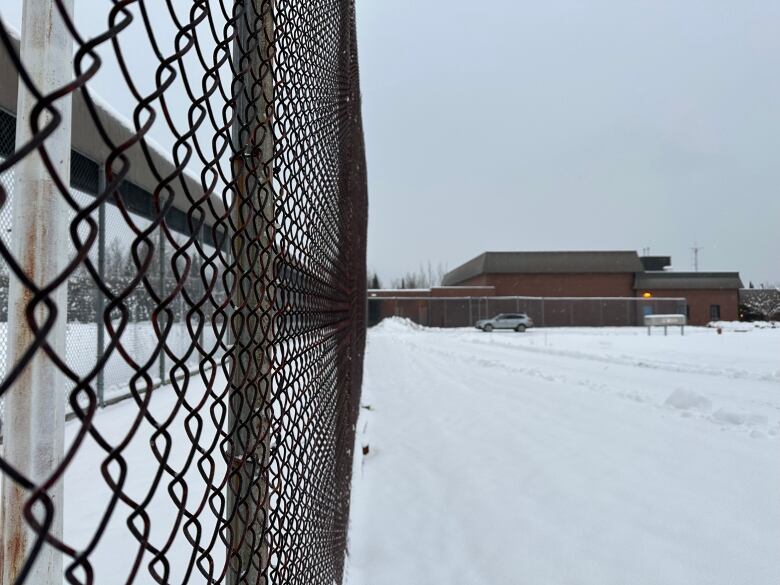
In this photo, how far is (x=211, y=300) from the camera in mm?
827

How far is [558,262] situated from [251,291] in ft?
145

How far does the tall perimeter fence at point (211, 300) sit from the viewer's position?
56cm

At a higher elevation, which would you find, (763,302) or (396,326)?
(763,302)

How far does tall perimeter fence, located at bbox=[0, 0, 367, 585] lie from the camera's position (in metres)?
0.56

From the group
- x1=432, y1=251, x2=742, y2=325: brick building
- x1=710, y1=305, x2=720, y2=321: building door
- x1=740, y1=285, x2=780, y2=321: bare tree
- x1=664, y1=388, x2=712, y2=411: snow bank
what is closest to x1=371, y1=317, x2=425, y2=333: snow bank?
x1=432, y1=251, x2=742, y2=325: brick building

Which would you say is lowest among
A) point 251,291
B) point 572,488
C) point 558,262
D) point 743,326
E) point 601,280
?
point 572,488

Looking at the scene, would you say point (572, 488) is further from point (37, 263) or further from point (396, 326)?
point (396, 326)

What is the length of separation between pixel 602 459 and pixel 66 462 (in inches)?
189

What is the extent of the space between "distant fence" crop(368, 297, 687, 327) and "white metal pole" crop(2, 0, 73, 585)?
3708 centimetres

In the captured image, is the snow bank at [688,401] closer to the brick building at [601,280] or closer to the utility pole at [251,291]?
the utility pole at [251,291]

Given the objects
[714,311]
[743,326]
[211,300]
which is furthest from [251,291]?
[714,311]

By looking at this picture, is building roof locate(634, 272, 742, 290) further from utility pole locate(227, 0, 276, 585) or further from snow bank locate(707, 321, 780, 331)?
utility pole locate(227, 0, 276, 585)

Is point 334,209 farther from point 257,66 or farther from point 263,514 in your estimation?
point 263,514

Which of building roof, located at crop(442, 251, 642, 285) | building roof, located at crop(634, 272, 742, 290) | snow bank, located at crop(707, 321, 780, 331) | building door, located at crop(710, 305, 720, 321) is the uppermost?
building roof, located at crop(442, 251, 642, 285)
